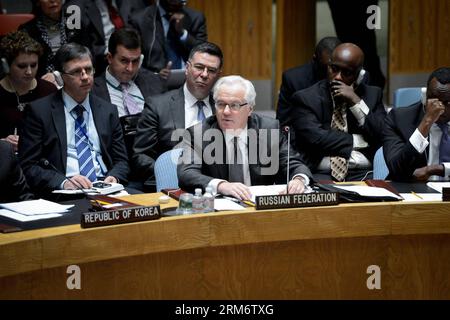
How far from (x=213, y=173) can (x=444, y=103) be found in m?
1.12

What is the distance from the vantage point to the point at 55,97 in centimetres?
429

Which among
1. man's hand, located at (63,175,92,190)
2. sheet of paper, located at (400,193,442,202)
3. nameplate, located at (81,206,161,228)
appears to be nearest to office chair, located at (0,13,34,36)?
man's hand, located at (63,175,92,190)

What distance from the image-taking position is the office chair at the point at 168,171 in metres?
3.95

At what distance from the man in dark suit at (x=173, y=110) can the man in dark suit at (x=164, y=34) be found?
947 mm

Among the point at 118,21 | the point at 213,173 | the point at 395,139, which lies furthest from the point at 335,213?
the point at 118,21

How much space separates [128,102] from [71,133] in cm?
79

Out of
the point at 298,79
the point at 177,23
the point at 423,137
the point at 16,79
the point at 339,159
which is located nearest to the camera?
the point at 423,137

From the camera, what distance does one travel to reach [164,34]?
5789mm

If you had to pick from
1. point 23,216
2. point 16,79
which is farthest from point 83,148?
point 23,216

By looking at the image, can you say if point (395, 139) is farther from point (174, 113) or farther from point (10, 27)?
point (10, 27)

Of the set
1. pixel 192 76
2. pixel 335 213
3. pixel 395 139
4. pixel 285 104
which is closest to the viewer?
pixel 335 213

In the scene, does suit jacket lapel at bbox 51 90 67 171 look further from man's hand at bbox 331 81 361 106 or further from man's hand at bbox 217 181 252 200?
Answer: man's hand at bbox 331 81 361 106

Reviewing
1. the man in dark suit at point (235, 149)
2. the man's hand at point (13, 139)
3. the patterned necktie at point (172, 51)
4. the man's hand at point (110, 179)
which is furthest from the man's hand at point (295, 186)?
the patterned necktie at point (172, 51)

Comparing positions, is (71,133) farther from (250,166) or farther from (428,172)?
(428,172)
